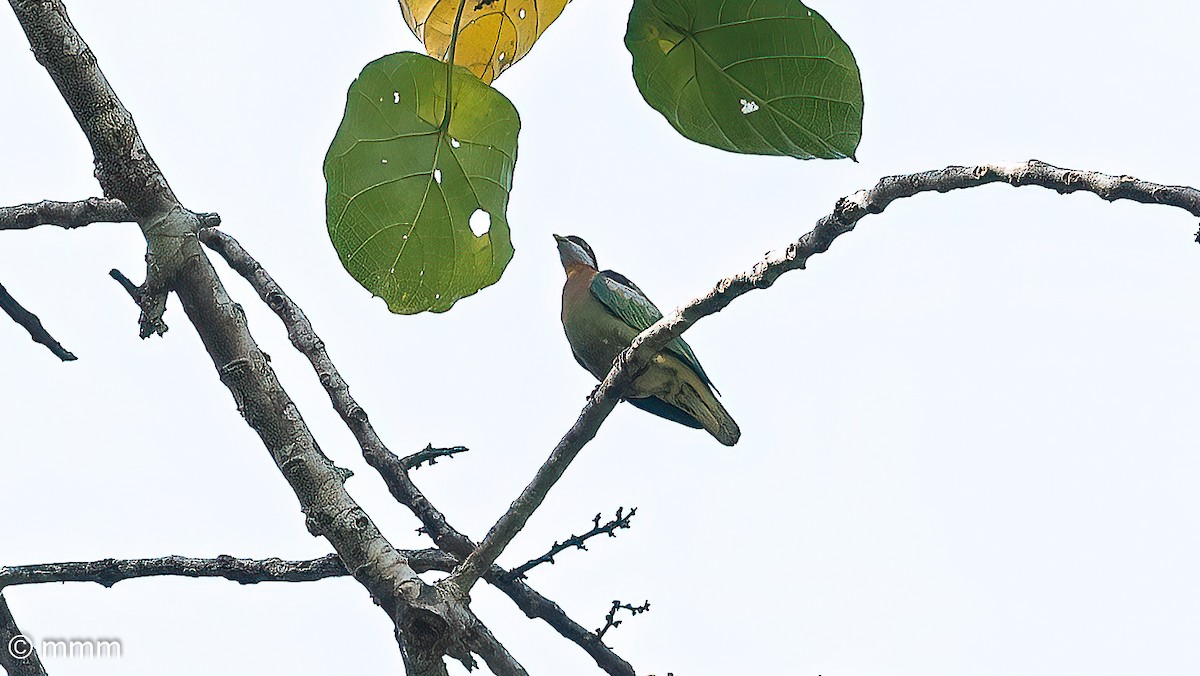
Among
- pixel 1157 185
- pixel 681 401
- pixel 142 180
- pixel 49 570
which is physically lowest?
pixel 49 570

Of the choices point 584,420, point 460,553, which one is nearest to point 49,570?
point 460,553

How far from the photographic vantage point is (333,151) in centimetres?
73

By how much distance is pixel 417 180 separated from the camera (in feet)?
2.48

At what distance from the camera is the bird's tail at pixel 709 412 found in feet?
7.11

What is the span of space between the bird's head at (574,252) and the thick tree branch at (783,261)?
1785 mm

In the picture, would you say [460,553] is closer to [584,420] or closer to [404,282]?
[584,420]

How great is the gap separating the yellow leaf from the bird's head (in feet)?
6.87

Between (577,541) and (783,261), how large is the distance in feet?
2.29

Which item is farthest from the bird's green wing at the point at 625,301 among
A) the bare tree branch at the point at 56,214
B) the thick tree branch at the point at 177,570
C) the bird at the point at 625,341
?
the bare tree branch at the point at 56,214

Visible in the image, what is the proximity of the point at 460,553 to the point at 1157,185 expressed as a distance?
1074mm

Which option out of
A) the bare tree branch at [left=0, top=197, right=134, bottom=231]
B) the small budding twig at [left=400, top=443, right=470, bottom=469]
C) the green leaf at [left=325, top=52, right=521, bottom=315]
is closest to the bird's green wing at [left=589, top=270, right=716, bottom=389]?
the small budding twig at [left=400, top=443, right=470, bottom=469]

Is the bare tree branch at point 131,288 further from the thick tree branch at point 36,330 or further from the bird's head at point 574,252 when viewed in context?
the bird's head at point 574,252

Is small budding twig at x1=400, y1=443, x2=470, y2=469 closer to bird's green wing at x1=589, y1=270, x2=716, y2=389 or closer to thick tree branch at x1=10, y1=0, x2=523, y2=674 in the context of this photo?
thick tree branch at x1=10, y1=0, x2=523, y2=674

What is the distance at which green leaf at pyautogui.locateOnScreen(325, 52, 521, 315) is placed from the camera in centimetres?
72
